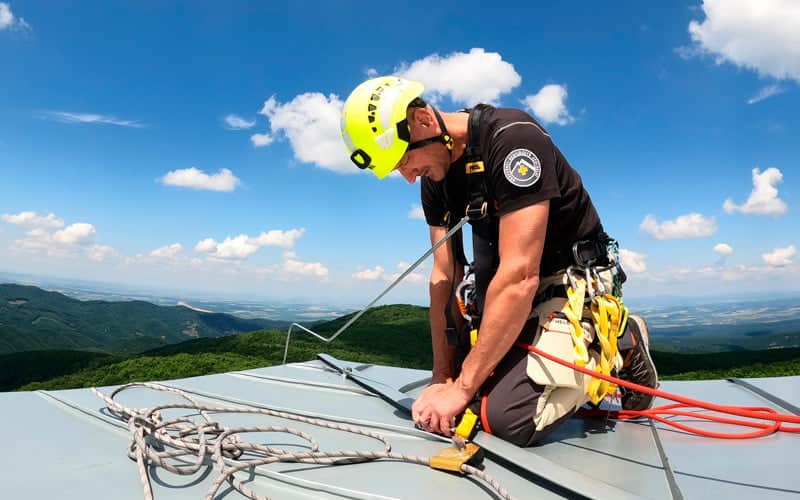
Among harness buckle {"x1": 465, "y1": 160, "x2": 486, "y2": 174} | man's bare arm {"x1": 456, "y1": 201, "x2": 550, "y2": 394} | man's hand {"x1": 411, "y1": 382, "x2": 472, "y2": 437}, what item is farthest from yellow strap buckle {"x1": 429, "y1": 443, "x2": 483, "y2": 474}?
harness buckle {"x1": 465, "y1": 160, "x2": 486, "y2": 174}

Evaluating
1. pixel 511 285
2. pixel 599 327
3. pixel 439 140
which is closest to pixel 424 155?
pixel 439 140

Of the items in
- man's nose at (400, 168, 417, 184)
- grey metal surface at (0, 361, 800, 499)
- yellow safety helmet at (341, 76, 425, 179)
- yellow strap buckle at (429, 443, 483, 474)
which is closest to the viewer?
grey metal surface at (0, 361, 800, 499)

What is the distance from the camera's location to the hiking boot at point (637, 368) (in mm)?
2332

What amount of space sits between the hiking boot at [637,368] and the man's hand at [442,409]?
896 millimetres

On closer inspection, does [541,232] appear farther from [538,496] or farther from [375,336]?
[375,336]

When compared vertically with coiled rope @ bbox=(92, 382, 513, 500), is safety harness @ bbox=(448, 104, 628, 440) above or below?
above

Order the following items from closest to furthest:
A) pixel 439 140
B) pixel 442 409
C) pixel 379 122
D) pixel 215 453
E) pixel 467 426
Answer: pixel 215 453 → pixel 467 426 → pixel 442 409 → pixel 379 122 → pixel 439 140

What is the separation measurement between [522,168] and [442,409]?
3.52 feet

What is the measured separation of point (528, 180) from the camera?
1890 millimetres

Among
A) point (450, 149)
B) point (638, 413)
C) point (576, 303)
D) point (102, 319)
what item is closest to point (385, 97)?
point (450, 149)

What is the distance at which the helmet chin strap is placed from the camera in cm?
219

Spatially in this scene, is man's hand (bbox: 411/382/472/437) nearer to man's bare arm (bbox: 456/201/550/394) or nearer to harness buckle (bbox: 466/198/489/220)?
man's bare arm (bbox: 456/201/550/394)

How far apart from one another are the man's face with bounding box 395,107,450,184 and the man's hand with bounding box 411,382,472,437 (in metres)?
1.02

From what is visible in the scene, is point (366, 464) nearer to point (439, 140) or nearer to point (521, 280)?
point (521, 280)
